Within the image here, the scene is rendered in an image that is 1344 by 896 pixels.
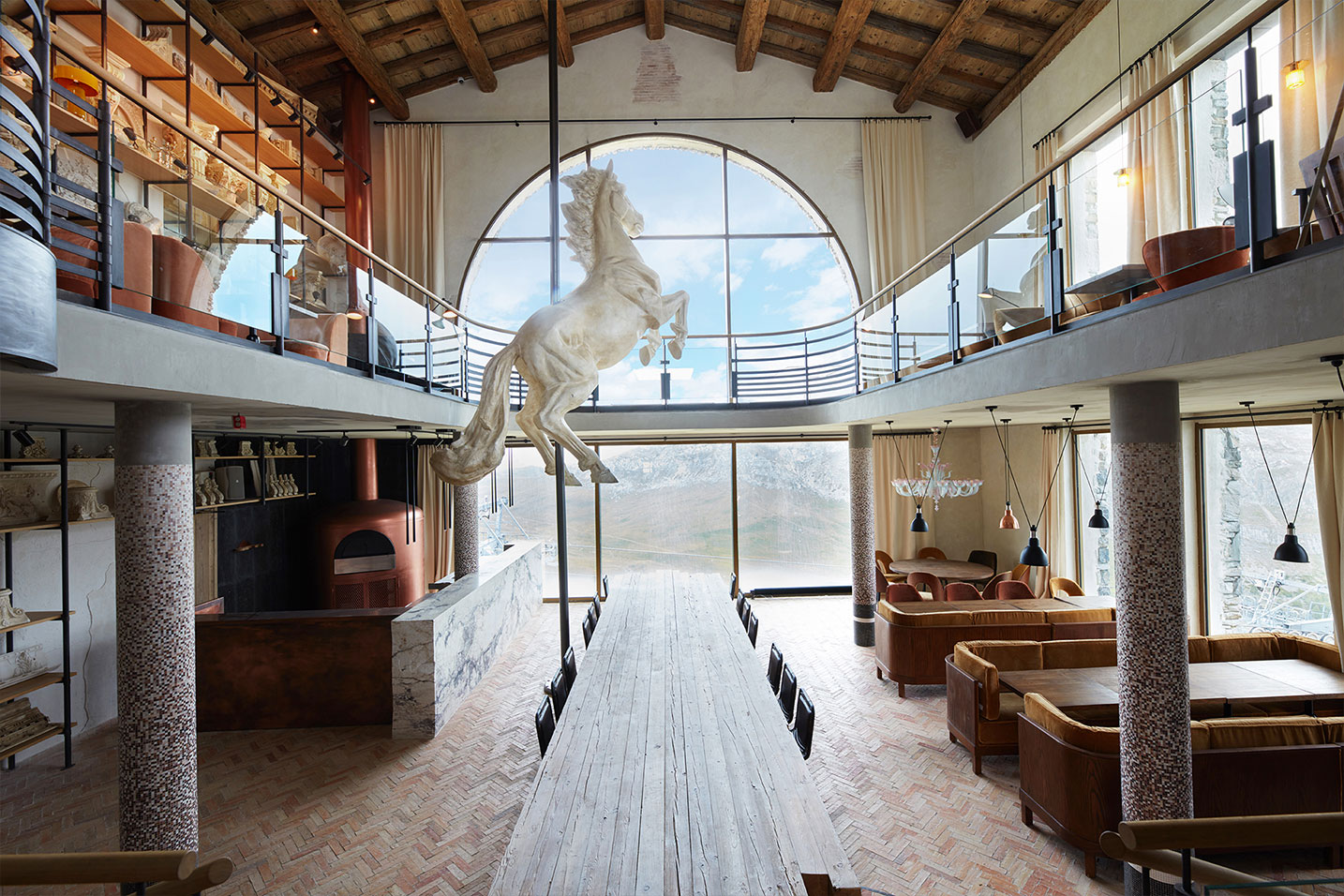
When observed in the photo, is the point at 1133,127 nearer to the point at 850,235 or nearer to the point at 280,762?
the point at 280,762

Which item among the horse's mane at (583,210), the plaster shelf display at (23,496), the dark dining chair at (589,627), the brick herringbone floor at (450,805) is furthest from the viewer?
the dark dining chair at (589,627)

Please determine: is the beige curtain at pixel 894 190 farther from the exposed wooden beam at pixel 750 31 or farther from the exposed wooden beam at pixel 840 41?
the exposed wooden beam at pixel 750 31

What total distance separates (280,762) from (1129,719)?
6035mm

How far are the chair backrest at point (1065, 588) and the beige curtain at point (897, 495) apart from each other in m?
2.74

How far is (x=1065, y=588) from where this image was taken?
8078mm

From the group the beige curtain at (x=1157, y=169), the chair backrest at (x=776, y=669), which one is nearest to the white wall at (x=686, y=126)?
the chair backrest at (x=776, y=669)

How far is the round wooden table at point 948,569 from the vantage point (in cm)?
924

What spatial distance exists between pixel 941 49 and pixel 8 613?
39.3 ft

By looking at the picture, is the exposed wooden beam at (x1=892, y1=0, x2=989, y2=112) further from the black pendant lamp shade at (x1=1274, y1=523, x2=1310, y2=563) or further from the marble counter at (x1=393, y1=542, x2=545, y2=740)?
the marble counter at (x1=393, y1=542, x2=545, y2=740)

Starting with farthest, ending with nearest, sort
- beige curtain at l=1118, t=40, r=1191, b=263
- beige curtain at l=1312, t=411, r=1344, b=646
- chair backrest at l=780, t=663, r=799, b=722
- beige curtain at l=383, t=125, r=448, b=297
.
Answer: beige curtain at l=383, t=125, r=448, b=297 → beige curtain at l=1312, t=411, r=1344, b=646 → chair backrest at l=780, t=663, r=799, b=722 → beige curtain at l=1118, t=40, r=1191, b=263

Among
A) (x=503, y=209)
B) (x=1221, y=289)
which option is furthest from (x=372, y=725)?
(x=503, y=209)

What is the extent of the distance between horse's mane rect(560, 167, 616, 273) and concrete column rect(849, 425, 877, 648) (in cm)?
537

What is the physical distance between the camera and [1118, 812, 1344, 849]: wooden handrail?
1627mm

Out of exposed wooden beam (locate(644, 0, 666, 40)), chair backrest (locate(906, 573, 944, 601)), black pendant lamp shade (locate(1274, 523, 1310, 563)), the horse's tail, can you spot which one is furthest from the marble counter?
exposed wooden beam (locate(644, 0, 666, 40))
